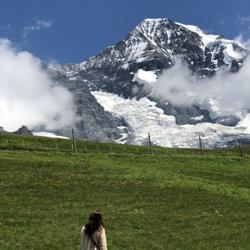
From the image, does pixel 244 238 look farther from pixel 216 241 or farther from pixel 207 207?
pixel 207 207

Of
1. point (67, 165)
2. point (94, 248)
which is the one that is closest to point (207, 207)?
point (67, 165)

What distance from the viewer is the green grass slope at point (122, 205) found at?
37.8 metres

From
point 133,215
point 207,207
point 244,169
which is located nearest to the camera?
point 133,215

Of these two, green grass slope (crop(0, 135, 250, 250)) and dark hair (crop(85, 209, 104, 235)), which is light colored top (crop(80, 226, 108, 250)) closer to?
dark hair (crop(85, 209, 104, 235))

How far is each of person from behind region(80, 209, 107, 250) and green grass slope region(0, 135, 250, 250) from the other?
38.5 feet

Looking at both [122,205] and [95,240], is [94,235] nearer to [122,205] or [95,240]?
[95,240]

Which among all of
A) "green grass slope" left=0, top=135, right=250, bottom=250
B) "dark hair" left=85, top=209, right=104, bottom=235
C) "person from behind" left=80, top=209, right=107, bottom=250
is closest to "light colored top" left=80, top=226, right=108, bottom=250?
"person from behind" left=80, top=209, right=107, bottom=250

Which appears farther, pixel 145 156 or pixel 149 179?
pixel 145 156

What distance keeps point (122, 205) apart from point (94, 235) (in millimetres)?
26332

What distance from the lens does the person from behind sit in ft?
75.4

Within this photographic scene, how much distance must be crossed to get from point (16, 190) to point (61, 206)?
733 cm

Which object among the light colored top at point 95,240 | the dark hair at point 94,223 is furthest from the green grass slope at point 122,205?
the dark hair at point 94,223

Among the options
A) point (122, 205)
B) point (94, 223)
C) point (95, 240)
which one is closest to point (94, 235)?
point (95, 240)

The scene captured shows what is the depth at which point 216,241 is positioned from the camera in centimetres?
3831
